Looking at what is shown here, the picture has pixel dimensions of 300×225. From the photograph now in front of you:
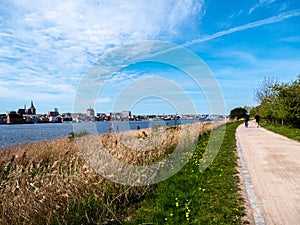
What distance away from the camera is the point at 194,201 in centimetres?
499

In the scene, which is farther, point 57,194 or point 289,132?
point 289,132

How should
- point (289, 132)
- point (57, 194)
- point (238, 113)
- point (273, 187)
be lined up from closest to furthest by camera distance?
point (57, 194)
point (273, 187)
point (289, 132)
point (238, 113)

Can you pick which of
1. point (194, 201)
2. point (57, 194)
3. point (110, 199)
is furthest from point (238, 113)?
point (57, 194)

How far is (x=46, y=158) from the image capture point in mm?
9000

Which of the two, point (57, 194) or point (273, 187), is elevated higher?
point (57, 194)

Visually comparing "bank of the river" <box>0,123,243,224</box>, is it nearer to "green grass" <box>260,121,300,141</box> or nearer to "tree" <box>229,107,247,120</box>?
"green grass" <box>260,121,300,141</box>

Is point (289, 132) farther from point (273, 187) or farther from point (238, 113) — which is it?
point (238, 113)

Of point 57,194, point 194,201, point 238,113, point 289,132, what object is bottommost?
point 194,201

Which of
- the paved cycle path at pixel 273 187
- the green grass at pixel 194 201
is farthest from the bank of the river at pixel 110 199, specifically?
the paved cycle path at pixel 273 187

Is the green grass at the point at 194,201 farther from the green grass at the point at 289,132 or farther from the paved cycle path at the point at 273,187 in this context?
the green grass at the point at 289,132

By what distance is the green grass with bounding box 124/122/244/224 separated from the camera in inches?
168

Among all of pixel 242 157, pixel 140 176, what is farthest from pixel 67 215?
pixel 242 157

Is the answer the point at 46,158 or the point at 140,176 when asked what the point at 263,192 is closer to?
the point at 140,176

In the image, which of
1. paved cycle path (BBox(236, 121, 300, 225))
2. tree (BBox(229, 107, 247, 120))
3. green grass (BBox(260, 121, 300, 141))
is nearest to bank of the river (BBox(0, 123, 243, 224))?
paved cycle path (BBox(236, 121, 300, 225))
